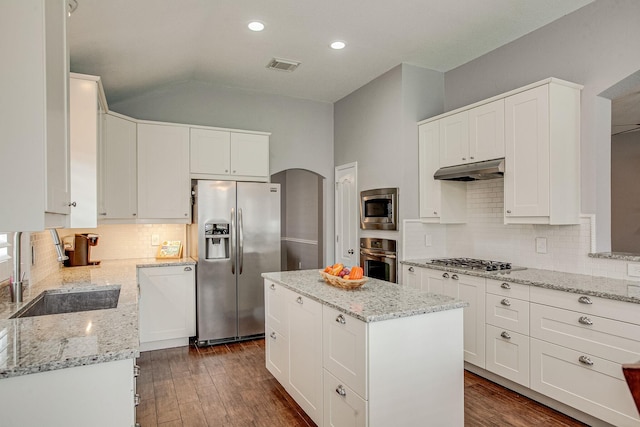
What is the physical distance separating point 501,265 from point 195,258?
3100mm

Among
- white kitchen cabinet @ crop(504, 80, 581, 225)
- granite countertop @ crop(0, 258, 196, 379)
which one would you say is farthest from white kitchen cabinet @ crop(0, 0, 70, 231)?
white kitchen cabinet @ crop(504, 80, 581, 225)

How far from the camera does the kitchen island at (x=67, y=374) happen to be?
4.21ft

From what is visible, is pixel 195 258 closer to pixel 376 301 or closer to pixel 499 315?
pixel 376 301

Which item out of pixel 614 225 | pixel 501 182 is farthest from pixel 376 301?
pixel 614 225

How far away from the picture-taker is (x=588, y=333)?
248 centimetres

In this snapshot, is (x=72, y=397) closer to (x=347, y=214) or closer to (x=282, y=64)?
(x=282, y=64)

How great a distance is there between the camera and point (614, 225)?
19.2 ft

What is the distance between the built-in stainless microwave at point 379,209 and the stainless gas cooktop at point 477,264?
64 cm

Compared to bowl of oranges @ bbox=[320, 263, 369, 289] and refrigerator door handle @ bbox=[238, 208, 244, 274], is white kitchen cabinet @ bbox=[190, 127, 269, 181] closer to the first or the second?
refrigerator door handle @ bbox=[238, 208, 244, 274]

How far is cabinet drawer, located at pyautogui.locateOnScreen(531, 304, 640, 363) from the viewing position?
229cm

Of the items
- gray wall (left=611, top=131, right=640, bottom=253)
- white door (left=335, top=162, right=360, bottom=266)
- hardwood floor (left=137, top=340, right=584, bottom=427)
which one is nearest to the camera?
hardwood floor (left=137, top=340, right=584, bottom=427)

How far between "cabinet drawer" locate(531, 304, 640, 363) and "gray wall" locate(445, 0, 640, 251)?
2.50ft

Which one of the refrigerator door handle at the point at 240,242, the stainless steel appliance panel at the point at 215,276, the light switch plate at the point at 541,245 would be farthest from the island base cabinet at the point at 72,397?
the light switch plate at the point at 541,245

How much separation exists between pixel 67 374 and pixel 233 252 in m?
2.94
